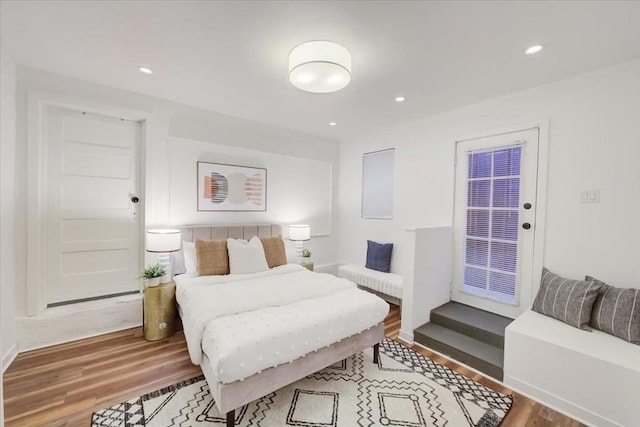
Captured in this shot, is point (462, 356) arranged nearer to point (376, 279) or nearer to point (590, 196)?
point (376, 279)

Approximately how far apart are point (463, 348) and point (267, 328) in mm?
1922

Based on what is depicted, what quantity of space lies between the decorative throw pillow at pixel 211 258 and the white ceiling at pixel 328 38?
170 centimetres

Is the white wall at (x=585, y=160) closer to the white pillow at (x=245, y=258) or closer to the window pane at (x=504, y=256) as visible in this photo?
the window pane at (x=504, y=256)

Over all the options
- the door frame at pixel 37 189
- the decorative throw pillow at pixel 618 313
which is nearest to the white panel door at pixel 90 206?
the door frame at pixel 37 189

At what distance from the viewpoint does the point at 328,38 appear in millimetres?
1905

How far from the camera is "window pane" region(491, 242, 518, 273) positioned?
2816 mm

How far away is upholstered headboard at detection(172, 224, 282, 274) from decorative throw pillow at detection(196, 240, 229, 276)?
1.12 ft

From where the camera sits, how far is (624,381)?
170 centimetres

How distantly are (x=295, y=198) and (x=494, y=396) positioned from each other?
3.36 meters

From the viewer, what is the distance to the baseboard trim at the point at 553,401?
1.80m

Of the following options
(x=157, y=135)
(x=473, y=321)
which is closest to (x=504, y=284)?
(x=473, y=321)

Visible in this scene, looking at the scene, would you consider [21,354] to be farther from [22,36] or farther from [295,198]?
[295,198]

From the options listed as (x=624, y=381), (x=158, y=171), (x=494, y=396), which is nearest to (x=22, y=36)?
(x=158, y=171)

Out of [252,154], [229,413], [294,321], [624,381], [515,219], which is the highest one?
[252,154]
